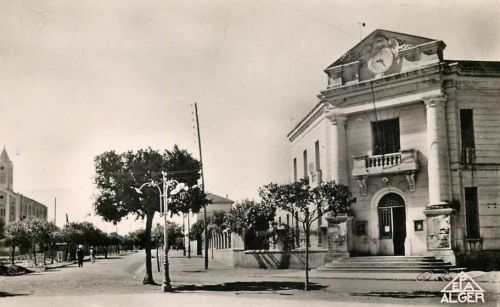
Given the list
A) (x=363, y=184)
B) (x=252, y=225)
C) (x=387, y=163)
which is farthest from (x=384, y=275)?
(x=252, y=225)

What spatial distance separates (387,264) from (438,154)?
5.27 meters

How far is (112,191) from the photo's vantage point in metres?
20.7

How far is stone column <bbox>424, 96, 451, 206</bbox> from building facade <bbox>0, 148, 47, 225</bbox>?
46295 millimetres

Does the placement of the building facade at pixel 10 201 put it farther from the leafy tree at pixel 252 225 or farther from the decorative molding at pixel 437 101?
the decorative molding at pixel 437 101

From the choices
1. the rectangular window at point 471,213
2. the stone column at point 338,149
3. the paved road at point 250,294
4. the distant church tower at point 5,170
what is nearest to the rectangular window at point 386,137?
the stone column at point 338,149

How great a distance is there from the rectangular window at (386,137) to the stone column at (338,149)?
151cm

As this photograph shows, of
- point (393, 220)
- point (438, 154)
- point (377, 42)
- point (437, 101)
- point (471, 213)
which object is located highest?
point (377, 42)

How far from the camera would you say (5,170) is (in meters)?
59.8

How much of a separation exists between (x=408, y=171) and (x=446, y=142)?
2.05 meters

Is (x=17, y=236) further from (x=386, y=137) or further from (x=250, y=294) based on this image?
(x=386, y=137)

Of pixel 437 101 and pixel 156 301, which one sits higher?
pixel 437 101

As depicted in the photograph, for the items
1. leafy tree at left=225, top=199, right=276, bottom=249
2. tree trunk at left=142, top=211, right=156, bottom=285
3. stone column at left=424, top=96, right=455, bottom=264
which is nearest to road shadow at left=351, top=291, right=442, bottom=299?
stone column at left=424, top=96, right=455, bottom=264

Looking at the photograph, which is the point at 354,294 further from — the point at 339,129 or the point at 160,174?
the point at 339,129

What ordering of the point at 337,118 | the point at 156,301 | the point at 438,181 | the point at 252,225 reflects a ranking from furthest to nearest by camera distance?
the point at 252,225 → the point at 337,118 → the point at 438,181 → the point at 156,301
